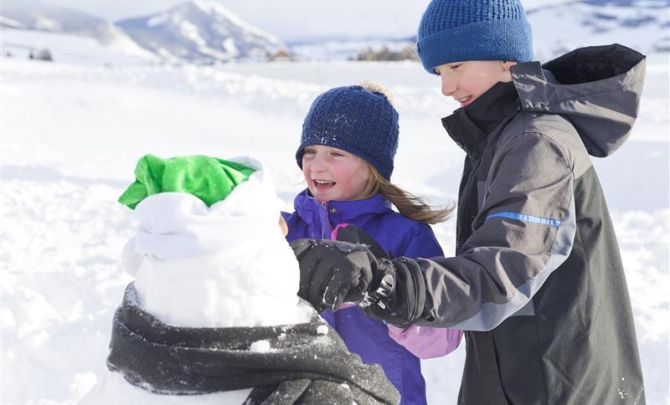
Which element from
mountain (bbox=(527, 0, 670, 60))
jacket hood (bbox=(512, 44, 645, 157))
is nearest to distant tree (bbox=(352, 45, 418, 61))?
jacket hood (bbox=(512, 44, 645, 157))

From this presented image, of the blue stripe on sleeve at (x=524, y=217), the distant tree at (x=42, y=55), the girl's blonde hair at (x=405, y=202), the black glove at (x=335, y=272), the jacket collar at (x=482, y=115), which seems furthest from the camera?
the distant tree at (x=42, y=55)

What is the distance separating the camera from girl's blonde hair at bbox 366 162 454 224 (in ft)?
8.22

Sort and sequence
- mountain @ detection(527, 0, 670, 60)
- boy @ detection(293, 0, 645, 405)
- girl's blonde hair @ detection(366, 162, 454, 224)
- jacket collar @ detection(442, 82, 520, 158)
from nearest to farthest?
boy @ detection(293, 0, 645, 405) → jacket collar @ detection(442, 82, 520, 158) → girl's blonde hair @ detection(366, 162, 454, 224) → mountain @ detection(527, 0, 670, 60)

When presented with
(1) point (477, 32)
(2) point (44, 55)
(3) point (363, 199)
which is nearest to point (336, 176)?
(3) point (363, 199)

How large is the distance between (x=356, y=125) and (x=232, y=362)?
55.2 inches

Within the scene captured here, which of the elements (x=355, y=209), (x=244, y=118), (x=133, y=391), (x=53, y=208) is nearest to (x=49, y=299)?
(x=53, y=208)

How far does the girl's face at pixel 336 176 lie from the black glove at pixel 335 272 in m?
→ 0.94

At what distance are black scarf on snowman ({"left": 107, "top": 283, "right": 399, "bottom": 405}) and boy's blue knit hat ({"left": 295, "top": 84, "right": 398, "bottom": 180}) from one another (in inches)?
49.3

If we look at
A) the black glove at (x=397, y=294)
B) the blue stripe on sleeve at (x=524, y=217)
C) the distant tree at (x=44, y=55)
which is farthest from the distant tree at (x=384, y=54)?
the black glove at (x=397, y=294)

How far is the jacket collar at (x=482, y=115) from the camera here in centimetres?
221

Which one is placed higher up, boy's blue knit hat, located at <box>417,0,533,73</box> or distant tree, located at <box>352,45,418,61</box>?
boy's blue knit hat, located at <box>417,0,533,73</box>

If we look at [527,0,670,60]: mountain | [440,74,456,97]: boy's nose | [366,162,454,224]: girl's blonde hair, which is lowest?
[527,0,670,60]: mountain

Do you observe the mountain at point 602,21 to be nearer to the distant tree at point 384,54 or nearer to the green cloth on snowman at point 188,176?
the distant tree at point 384,54

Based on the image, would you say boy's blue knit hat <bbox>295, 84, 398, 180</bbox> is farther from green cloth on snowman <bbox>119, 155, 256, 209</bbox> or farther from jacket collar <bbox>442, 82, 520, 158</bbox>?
green cloth on snowman <bbox>119, 155, 256, 209</bbox>
